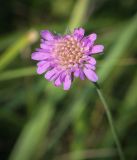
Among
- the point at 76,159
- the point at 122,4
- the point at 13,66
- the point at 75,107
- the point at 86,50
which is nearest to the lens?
the point at 86,50

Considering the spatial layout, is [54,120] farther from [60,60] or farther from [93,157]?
[60,60]

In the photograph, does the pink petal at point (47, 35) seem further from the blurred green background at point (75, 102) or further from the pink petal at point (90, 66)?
the blurred green background at point (75, 102)

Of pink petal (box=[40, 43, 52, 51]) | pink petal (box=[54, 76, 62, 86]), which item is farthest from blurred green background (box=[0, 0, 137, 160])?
pink petal (box=[54, 76, 62, 86])

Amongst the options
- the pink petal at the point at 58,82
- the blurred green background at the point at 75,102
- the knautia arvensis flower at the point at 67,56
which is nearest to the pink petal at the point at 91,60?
the knautia arvensis flower at the point at 67,56

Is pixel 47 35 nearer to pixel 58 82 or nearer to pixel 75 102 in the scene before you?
pixel 58 82

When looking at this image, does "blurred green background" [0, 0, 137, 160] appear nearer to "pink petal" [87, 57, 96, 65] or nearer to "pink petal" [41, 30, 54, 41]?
"pink petal" [41, 30, 54, 41]

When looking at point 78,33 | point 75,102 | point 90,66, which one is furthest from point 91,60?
point 75,102

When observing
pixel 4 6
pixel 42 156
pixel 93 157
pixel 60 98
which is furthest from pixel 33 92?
pixel 4 6
